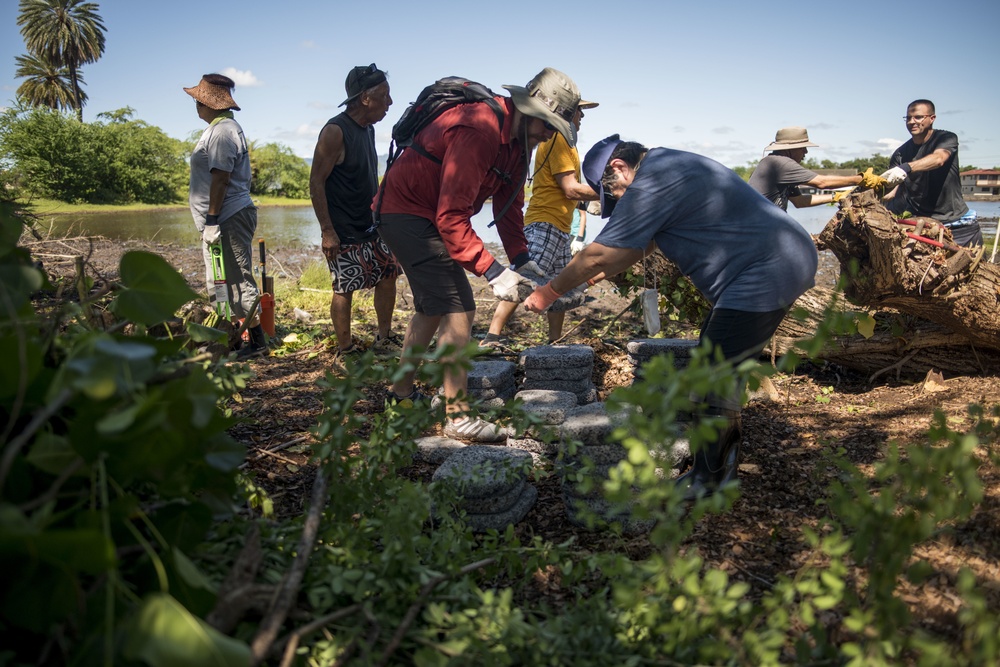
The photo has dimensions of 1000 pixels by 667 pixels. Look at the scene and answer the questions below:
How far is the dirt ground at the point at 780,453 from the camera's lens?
2.67m

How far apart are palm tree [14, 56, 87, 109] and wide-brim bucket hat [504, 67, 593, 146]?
57959mm

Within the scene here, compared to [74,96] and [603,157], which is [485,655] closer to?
[603,157]

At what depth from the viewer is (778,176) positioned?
513 centimetres

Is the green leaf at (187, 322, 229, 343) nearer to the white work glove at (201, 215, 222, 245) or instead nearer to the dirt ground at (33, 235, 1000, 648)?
the dirt ground at (33, 235, 1000, 648)

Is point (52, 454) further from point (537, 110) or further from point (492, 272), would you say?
point (537, 110)

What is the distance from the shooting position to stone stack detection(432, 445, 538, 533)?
2764 mm

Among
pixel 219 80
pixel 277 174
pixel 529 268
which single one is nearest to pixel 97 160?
pixel 277 174

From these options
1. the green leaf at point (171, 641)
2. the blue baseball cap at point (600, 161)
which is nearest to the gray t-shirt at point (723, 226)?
the blue baseball cap at point (600, 161)

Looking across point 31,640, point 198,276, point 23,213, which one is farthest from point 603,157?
point 198,276

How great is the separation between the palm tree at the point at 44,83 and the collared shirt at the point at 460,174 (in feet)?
189

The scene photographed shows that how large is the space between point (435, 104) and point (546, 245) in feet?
7.06

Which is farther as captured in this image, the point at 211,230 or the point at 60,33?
the point at 60,33

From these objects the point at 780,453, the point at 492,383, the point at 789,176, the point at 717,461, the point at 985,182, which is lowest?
the point at 780,453

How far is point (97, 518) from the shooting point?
3.95ft
